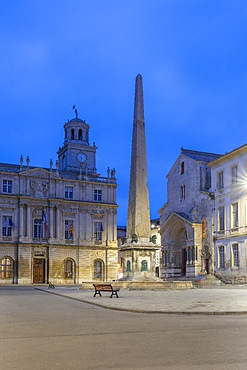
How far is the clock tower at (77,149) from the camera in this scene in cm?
6469

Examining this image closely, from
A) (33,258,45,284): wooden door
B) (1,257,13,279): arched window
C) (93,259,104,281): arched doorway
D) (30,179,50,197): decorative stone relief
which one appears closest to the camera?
(1,257,13,279): arched window

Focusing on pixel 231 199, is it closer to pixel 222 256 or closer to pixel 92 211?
pixel 222 256

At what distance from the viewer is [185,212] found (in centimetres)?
4941

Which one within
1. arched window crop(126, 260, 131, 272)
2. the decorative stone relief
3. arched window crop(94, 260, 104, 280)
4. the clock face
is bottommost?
arched window crop(94, 260, 104, 280)

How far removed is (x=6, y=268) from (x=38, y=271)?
3.69 m

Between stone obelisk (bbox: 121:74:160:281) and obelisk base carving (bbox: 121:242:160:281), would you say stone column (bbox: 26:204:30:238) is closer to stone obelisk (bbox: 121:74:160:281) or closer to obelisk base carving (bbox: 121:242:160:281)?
stone obelisk (bbox: 121:74:160:281)

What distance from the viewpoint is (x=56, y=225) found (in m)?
58.7

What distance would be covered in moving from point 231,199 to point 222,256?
5.03 meters

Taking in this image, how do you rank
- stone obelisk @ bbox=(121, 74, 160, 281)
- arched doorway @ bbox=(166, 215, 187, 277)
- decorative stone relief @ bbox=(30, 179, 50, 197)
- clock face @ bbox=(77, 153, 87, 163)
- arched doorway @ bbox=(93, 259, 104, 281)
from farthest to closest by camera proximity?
clock face @ bbox=(77, 153, 87, 163), arched doorway @ bbox=(93, 259, 104, 281), decorative stone relief @ bbox=(30, 179, 50, 197), arched doorway @ bbox=(166, 215, 187, 277), stone obelisk @ bbox=(121, 74, 160, 281)

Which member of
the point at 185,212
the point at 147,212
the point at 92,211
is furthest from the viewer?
the point at 92,211

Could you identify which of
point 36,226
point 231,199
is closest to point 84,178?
point 36,226

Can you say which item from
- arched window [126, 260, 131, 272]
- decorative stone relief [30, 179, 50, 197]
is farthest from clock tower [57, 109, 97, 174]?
arched window [126, 260, 131, 272]

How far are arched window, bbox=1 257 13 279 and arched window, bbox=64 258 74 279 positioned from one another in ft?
20.9

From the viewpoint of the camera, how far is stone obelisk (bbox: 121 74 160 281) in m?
28.9
